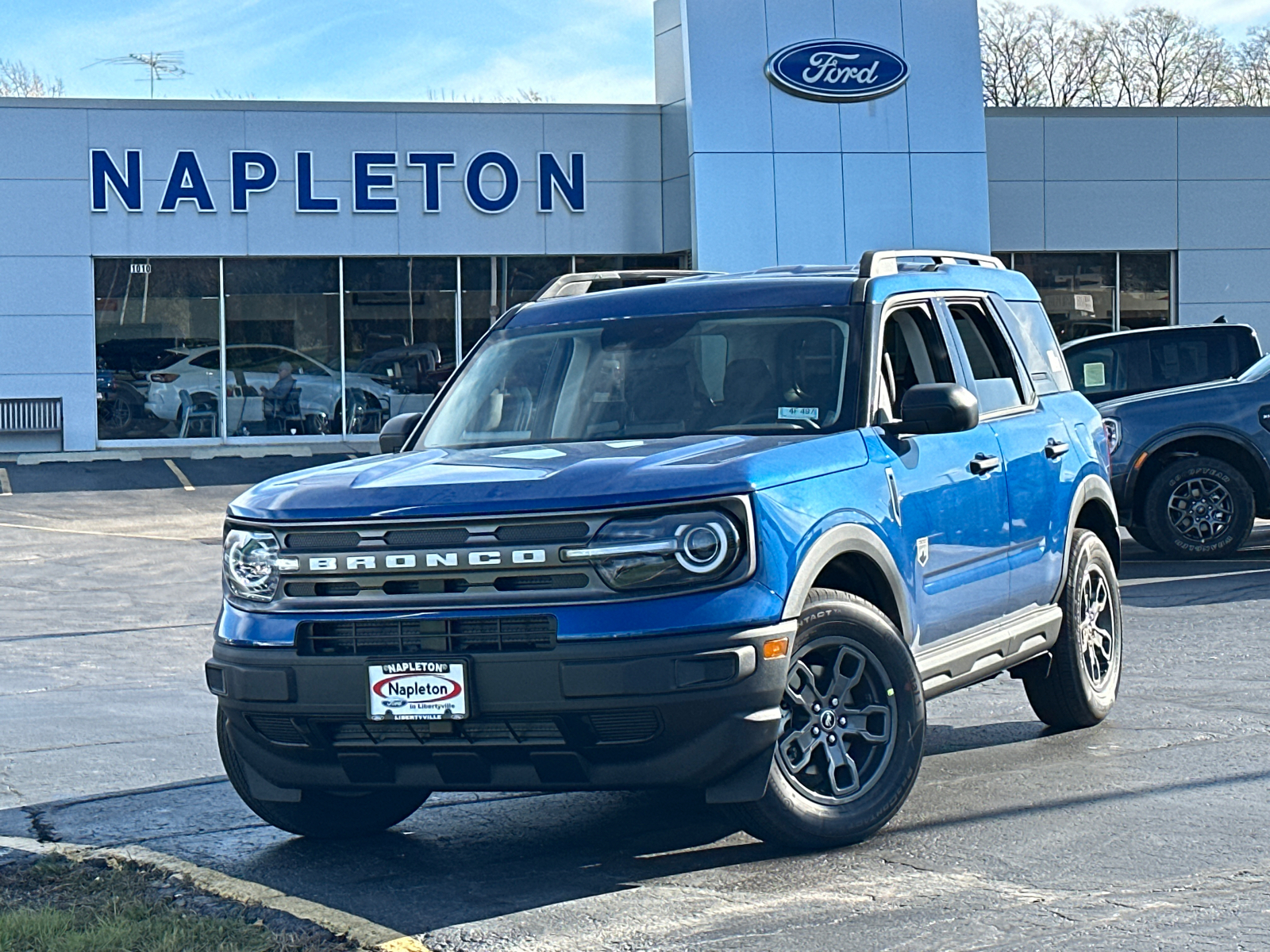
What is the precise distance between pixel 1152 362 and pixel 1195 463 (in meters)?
1.20

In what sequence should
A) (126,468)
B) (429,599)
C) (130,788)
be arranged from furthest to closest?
(126,468), (130,788), (429,599)

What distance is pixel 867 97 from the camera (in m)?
26.4

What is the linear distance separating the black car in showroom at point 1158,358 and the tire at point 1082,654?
21.8 ft

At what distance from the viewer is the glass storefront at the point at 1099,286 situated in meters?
28.8

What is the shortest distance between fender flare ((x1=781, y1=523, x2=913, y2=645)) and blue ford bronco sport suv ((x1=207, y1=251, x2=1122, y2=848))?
0.01m

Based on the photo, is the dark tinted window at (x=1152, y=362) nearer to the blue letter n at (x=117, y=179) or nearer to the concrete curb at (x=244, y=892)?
the concrete curb at (x=244, y=892)

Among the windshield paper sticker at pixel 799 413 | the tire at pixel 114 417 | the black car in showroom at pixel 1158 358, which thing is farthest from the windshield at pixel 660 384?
the tire at pixel 114 417

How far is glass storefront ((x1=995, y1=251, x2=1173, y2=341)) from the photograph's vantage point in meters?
28.8

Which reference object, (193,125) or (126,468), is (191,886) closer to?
(126,468)

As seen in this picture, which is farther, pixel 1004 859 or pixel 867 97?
pixel 867 97

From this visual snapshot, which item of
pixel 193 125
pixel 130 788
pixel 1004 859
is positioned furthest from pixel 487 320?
pixel 1004 859

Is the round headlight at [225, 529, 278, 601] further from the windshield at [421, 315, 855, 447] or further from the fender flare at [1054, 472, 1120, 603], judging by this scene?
the fender flare at [1054, 472, 1120, 603]

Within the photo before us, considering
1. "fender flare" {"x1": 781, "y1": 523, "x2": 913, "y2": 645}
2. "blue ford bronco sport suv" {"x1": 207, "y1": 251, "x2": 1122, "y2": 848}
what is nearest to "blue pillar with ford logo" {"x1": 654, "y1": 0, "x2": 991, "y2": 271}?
"blue ford bronco sport suv" {"x1": 207, "y1": 251, "x2": 1122, "y2": 848}

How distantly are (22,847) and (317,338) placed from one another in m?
21.7
